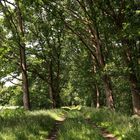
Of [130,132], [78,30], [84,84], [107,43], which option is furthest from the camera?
[84,84]

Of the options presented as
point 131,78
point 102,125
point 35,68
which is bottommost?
point 102,125

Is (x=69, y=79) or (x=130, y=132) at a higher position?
(x=69, y=79)

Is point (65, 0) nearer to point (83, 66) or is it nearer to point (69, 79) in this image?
point (83, 66)

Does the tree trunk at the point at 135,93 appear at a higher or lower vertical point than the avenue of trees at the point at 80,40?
lower

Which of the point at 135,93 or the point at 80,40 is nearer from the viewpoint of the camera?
the point at 135,93

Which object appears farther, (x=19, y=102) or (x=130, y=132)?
(x=19, y=102)

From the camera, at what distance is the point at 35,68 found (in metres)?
39.3

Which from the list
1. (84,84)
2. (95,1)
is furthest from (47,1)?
(84,84)

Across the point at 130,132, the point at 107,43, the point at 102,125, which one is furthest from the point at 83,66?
the point at 130,132

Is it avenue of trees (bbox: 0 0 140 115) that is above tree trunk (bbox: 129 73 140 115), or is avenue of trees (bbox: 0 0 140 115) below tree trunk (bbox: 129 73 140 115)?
above

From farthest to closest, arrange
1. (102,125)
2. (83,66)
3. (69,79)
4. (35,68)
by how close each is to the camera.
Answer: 1. (69,79)
2. (83,66)
3. (35,68)
4. (102,125)

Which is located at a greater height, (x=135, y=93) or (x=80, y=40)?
(x=80, y=40)

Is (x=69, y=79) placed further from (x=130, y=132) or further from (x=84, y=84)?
(x=130, y=132)

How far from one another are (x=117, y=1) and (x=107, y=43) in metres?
8.30
